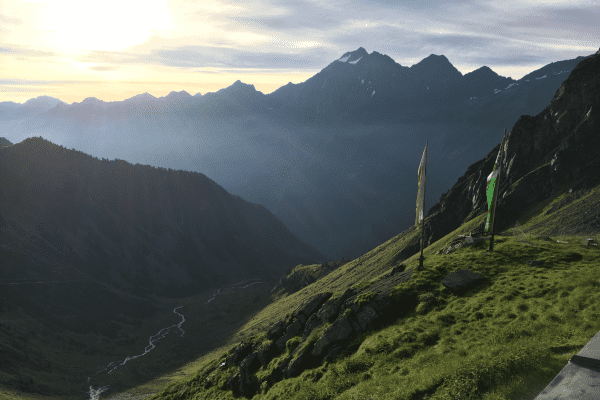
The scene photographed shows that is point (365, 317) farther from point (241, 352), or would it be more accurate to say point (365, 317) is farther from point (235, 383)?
point (241, 352)

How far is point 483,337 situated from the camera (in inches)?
846

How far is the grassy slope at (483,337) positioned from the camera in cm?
1666

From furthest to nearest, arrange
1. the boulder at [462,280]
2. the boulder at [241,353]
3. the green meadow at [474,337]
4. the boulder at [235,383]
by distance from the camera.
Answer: the boulder at [241,353]
the boulder at [235,383]
the boulder at [462,280]
the green meadow at [474,337]

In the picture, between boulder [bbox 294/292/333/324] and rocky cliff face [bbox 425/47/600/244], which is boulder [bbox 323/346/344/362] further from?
rocky cliff face [bbox 425/47/600/244]

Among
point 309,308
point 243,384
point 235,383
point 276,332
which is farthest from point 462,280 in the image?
point 235,383

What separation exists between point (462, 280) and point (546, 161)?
109166 millimetres

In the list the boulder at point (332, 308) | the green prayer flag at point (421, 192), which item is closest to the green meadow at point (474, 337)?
the boulder at point (332, 308)

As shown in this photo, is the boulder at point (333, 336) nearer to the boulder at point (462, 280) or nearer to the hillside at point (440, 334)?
the hillside at point (440, 334)

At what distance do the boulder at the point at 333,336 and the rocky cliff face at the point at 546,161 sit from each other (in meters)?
72.6

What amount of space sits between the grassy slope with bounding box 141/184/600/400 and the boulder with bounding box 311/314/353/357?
1665 mm

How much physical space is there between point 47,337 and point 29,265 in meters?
58.8

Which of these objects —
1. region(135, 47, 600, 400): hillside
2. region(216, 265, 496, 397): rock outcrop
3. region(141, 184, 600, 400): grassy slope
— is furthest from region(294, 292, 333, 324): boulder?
region(141, 184, 600, 400): grassy slope

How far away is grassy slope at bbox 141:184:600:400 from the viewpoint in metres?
16.7

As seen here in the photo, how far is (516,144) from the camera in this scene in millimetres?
126875
